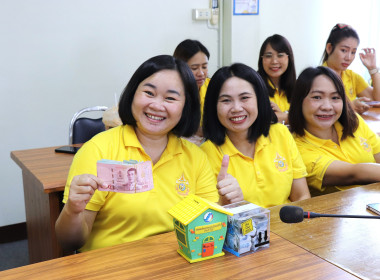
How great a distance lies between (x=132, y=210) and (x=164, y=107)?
393mm

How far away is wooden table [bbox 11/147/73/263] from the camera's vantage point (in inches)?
80.0

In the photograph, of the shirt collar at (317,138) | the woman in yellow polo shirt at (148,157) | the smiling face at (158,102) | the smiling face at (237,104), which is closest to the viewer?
the woman in yellow polo shirt at (148,157)

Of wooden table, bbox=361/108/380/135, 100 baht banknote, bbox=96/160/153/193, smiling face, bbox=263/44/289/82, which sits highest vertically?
smiling face, bbox=263/44/289/82

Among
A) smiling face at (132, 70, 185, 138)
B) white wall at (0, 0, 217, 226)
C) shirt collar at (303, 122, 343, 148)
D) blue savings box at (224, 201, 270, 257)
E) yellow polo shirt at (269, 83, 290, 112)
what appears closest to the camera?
blue savings box at (224, 201, 270, 257)

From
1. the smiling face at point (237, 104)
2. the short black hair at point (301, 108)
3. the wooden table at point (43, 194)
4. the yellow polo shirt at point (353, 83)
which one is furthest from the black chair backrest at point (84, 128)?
the yellow polo shirt at point (353, 83)

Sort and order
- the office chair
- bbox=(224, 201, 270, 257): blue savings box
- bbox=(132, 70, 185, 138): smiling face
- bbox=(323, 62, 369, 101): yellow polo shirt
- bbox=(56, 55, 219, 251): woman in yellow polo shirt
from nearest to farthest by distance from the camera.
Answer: bbox=(224, 201, 270, 257): blue savings box < bbox=(56, 55, 219, 251): woman in yellow polo shirt < bbox=(132, 70, 185, 138): smiling face < the office chair < bbox=(323, 62, 369, 101): yellow polo shirt

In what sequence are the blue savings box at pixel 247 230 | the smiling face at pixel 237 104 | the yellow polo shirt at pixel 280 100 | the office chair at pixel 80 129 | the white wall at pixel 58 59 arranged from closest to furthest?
the blue savings box at pixel 247 230, the smiling face at pixel 237 104, the office chair at pixel 80 129, the white wall at pixel 58 59, the yellow polo shirt at pixel 280 100

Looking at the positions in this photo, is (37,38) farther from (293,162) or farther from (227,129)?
(293,162)

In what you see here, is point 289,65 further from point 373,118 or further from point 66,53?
point 66,53

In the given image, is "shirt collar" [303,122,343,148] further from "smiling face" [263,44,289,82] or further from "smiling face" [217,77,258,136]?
"smiling face" [263,44,289,82]

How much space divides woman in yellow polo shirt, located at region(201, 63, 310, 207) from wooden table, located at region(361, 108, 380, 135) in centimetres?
118

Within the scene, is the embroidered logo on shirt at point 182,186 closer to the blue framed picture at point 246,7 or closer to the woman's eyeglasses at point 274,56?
the woman's eyeglasses at point 274,56

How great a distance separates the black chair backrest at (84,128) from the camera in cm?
272

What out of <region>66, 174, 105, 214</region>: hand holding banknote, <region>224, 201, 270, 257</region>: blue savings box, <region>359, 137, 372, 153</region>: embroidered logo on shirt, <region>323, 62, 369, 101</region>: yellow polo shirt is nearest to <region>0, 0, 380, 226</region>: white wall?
<region>323, 62, 369, 101</region>: yellow polo shirt
